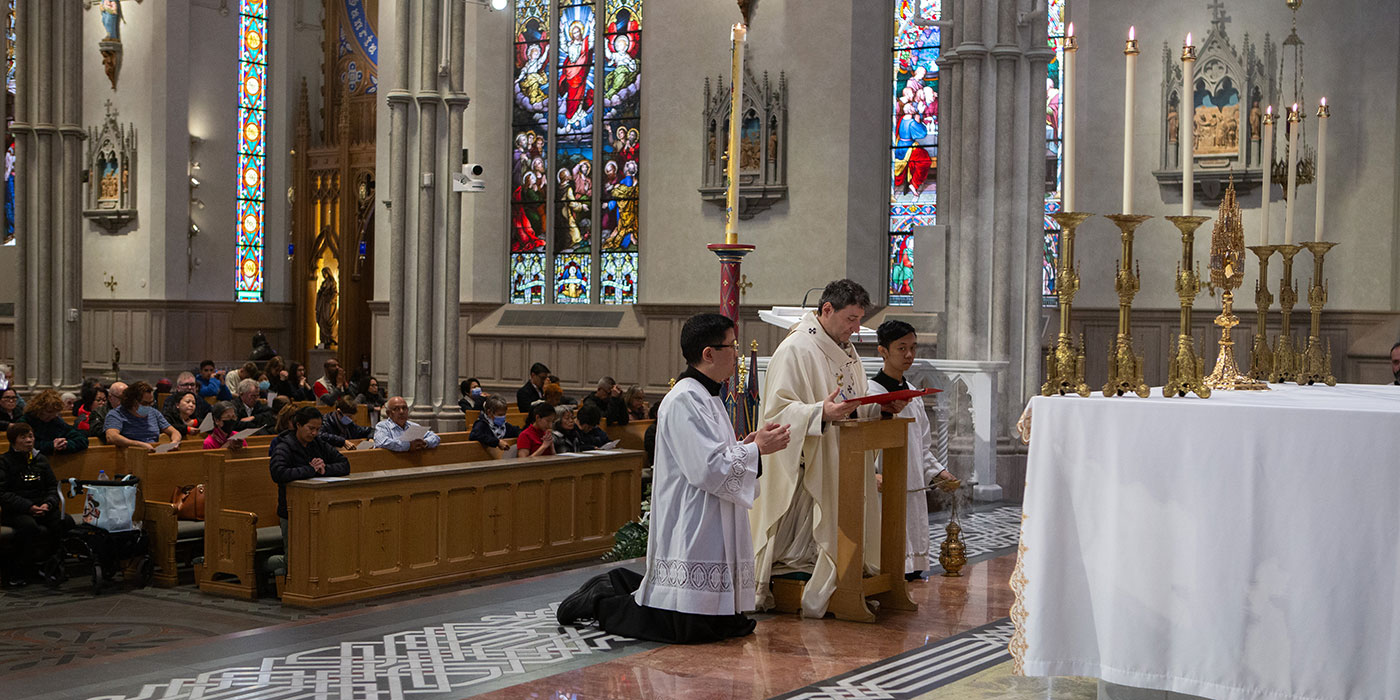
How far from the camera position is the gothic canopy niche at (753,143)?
16.0 m

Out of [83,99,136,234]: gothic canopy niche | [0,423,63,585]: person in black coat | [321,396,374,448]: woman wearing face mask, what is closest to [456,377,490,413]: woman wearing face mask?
[321,396,374,448]: woman wearing face mask

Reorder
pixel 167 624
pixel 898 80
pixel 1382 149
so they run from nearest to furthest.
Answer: pixel 167 624, pixel 1382 149, pixel 898 80

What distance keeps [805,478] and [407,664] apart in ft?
6.38

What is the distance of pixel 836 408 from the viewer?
566 centimetres

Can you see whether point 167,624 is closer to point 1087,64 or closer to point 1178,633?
point 1178,633

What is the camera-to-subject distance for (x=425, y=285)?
14.5 m

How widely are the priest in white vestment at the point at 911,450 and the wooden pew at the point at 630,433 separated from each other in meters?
5.64

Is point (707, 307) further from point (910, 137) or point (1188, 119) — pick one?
point (1188, 119)

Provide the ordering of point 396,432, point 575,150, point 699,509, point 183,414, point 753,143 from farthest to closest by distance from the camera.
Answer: point 575,150
point 753,143
point 183,414
point 396,432
point 699,509

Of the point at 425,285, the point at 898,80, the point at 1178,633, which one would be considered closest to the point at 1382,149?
the point at 898,80

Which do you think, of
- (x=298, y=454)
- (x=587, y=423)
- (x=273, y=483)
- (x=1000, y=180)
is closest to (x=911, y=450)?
(x=298, y=454)

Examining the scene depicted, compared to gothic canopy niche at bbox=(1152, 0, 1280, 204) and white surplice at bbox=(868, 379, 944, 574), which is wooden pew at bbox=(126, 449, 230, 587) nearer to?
white surplice at bbox=(868, 379, 944, 574)

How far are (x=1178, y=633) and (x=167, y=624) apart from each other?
619 centimetres

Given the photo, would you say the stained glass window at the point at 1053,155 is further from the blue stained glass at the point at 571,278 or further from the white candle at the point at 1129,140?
the white candle at the point at 1129,140
